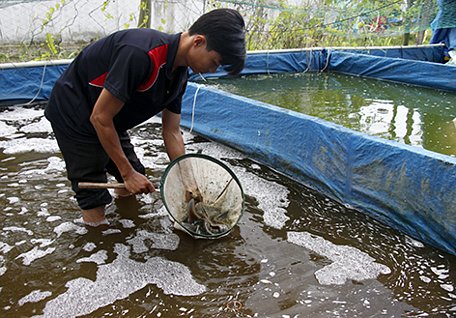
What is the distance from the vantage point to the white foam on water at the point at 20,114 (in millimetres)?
4375

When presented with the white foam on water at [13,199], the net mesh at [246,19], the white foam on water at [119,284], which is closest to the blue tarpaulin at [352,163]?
the white foam on water at [119,284]

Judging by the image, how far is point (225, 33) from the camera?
172cm

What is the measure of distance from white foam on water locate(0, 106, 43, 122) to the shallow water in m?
1.49

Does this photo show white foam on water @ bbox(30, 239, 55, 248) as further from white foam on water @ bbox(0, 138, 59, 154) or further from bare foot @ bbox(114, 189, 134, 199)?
white foam on water @ bbox(0, 138, 59, 154)

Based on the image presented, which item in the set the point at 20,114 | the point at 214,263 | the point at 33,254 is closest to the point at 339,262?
the point at 214,263

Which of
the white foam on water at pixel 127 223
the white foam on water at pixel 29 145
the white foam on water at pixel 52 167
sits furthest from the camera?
the white foam on water at pixel 29 145

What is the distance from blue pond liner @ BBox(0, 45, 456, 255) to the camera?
243 cm

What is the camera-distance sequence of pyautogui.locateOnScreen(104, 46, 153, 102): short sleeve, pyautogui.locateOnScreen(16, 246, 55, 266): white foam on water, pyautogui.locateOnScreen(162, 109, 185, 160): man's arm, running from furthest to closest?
1. pyautogui.locateOnScreen(162, 109, 185, 160): man's arm
2. pyautogui.locateOnScreen(16, 246, 55, 266): white foam on water
3. pyautogui.locateOnScreen(104, 46, 153, 102): short sleeve

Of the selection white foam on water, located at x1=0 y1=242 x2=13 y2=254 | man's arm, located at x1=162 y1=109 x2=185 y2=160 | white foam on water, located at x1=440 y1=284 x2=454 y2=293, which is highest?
man's arm, located at x1=162 y1=109 x2=185 y2=160

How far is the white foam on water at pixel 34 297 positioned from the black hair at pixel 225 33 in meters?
1.37

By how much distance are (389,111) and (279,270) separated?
3526 mm

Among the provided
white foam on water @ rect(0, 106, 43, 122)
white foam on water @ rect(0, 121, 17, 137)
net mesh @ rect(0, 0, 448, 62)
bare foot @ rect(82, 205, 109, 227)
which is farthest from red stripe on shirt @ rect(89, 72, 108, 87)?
net mesh @ rect(0, 0, 448, 62)

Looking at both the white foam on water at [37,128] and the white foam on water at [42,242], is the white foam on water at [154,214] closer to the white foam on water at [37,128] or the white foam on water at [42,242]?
the white foam on water at [42,242]

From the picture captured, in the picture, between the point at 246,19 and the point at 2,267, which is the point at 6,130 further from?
the point at 246,19
